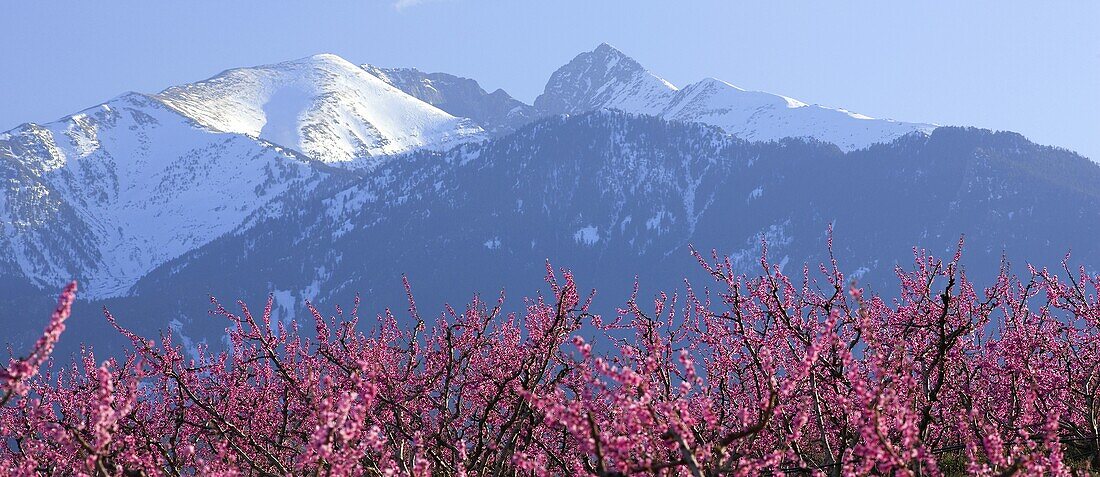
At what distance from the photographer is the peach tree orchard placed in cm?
531

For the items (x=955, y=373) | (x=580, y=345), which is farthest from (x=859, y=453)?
(x=955, y=373)

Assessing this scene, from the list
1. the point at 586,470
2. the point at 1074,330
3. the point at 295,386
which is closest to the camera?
the point at 586,470

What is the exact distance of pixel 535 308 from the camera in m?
11.8

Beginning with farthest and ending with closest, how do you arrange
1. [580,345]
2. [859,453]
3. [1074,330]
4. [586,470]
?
[1074,330] → [586,470] → [859,453] → [580,345]

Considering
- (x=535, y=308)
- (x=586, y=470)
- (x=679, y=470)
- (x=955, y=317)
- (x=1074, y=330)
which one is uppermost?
(x=535, y=308)

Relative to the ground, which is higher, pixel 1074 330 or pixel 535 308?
pixel 535 308

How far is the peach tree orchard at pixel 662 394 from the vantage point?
5.31 meters

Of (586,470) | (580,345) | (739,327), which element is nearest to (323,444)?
(580,345)

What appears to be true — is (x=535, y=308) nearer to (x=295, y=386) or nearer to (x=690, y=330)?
(x=690, y=330)

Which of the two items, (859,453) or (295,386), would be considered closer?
(859,453)

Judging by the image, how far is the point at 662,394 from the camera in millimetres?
9109

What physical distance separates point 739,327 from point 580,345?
4.87 meters

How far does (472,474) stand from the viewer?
28.9ft

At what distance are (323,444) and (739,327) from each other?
208 inches
